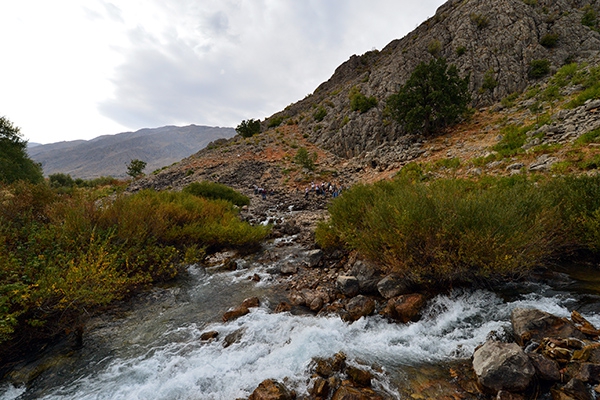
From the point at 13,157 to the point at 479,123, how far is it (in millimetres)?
41044

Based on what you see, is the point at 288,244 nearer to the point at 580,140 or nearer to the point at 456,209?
the point at 456,209

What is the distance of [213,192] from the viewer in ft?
61.2

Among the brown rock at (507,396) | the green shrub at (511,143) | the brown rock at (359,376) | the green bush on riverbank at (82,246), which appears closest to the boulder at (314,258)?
the green bush on riverbank at (82,246)

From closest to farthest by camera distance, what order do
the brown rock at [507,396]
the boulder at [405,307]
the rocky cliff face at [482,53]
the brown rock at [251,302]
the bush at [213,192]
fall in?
the brown rock at [507,396] < the boulder at [405,307] < the brown rock at [251,302] < the bush at [213,192] < the rocky cliff face at [482,53]

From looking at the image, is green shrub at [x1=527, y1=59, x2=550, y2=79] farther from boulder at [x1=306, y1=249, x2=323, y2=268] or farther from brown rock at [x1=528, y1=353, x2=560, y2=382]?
brown rock at [x1=528, y1=353, x2=560, y2=382]

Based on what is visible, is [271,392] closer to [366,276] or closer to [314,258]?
[366,276]

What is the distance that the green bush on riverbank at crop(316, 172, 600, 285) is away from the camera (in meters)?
5.07

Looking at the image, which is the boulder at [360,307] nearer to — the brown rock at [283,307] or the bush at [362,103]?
the brown rock at [283,307]

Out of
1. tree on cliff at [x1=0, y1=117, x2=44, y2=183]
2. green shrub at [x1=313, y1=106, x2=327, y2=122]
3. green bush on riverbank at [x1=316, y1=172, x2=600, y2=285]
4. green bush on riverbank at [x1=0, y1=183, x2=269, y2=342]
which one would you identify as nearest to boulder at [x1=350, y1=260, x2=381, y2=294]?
green bush on riverbank at [x1=316, y1=172, x2=600, y2=285]

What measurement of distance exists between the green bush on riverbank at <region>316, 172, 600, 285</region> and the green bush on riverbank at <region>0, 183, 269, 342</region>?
5.84 meters

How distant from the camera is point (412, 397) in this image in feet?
11.5

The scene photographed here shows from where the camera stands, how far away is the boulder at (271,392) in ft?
11.4

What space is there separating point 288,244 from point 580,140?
527 inches

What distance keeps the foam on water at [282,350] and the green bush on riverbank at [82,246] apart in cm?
126
